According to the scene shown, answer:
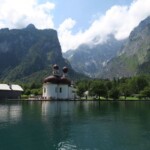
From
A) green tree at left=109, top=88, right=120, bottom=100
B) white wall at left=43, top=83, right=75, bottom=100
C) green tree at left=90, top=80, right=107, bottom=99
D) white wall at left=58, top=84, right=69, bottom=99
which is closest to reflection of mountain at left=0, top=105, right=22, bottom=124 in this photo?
white wall at left=43, top=83, right=75, bottom=100

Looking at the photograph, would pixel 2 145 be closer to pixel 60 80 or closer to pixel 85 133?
pixel 85 133

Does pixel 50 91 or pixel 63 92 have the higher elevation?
pixel 50 91

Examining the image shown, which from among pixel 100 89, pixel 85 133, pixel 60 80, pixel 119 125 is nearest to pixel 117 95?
pixel 100 89

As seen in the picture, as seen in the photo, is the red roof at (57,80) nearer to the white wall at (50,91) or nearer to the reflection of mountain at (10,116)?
the white wall at (50,91)

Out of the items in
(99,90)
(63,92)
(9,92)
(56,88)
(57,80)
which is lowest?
(63,92)

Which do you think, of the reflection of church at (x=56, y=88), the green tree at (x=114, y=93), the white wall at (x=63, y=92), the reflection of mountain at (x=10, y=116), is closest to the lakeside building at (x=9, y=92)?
the reflection of church at (x=56, y=88)

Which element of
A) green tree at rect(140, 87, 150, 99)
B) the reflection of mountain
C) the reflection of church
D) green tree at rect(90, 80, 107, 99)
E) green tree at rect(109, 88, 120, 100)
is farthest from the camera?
green tree at rect(140, 87, 150, 99)

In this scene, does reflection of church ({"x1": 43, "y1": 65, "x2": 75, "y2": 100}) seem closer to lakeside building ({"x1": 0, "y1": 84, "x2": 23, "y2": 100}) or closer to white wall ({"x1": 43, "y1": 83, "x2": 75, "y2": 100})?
white wall ({"x1": 43, "y1": 83, "x2": 75, "y2": 100})

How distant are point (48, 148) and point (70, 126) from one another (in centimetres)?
1947

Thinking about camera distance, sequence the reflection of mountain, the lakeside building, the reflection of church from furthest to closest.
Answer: the lakeside building < the reflection of church < the reflection of mountain

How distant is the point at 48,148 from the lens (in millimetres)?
40656

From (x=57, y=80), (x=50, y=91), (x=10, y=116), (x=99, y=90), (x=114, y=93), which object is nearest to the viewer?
(x=10, y=116)

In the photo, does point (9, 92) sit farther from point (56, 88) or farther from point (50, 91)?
point (56, 88)

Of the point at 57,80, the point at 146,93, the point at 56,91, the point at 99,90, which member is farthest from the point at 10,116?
the point at 146,93
